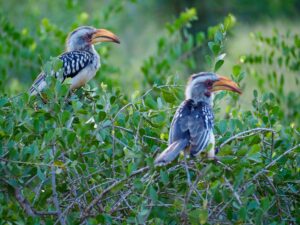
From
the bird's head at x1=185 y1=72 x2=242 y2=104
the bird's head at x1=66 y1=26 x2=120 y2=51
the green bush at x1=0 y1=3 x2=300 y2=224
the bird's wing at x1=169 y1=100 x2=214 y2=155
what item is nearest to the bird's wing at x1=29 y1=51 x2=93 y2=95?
the bird's head at x1=66 y1=26 x2=120 y2=51

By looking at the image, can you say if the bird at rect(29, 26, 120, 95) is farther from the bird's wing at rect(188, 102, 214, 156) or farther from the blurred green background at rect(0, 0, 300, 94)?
the blurred green background at rect(0, 0, 300, 94)

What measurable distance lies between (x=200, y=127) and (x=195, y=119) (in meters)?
0.09

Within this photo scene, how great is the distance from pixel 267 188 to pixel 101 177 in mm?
790

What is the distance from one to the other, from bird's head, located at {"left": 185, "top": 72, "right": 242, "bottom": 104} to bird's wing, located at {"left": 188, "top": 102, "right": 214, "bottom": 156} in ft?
0.45

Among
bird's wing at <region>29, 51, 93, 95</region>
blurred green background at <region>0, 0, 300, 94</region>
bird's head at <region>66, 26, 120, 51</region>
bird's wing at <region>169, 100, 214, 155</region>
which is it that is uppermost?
blurred green background at <region>0, 0, 300, 94</region>

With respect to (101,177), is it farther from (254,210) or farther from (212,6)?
(212,6)

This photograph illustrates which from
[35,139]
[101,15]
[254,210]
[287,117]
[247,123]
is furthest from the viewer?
[101,15]

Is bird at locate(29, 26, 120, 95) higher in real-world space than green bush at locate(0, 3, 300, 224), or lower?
higher

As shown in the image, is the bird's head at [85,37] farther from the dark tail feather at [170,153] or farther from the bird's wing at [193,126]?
the dark tail feather at [170,153]

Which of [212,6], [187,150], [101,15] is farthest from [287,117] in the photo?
[212,6]

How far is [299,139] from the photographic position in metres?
4.55

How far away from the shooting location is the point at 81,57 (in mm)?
5957

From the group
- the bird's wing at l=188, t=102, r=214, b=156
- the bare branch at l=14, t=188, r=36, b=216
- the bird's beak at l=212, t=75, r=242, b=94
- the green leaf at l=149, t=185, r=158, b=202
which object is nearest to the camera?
the green leaf at l=149, t=185, r=158, b=202

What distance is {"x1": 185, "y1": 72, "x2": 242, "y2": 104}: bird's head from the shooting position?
15.0ft
